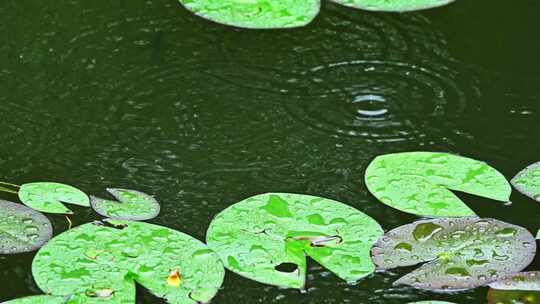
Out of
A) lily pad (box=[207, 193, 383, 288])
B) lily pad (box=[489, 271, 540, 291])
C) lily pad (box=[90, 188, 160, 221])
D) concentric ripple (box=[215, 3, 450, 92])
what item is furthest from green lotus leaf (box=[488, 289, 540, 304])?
concentric ripple (box=[215, 3, 450, 92])

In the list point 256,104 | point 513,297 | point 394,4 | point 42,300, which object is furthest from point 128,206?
point 394,4

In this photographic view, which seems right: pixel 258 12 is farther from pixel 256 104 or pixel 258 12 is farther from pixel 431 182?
pixel 431 182

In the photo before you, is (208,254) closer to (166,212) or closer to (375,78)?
(166,212)

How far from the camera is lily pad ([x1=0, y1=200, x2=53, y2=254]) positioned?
1647 millimetres

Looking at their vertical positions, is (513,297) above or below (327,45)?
below

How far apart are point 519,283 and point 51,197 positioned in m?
0.77

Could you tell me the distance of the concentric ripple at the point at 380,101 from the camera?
195 centimetres

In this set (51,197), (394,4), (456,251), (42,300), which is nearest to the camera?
(42,300)

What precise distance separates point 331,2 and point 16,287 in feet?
3.61

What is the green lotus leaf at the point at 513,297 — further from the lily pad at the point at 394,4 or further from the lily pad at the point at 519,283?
the lily pad at the point at 394,4

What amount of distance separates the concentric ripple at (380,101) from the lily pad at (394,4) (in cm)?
23

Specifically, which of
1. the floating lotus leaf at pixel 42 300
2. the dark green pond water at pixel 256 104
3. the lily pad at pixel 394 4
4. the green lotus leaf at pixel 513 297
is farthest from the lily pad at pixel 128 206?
the lily pad at pixel 394 4

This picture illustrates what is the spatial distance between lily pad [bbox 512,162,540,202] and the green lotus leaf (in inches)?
9.5

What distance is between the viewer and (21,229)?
1677 millimetres
